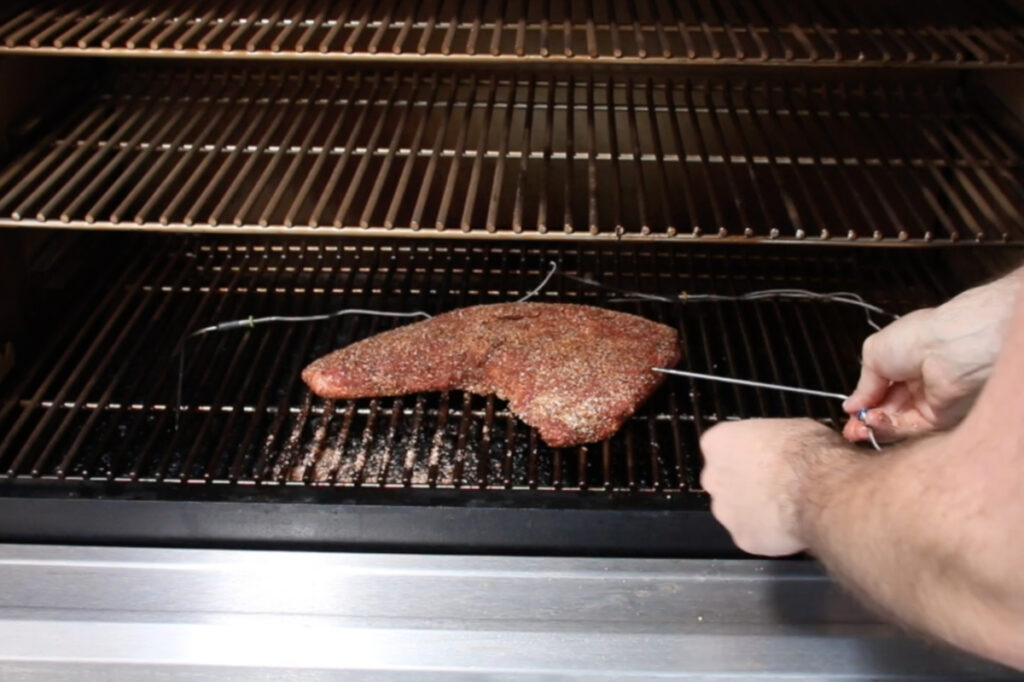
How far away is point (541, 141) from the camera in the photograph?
5.70 feet

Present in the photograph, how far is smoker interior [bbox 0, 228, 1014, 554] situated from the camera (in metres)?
1.22

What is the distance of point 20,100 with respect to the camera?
4.89 ft

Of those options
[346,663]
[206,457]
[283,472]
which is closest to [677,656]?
[346,663]

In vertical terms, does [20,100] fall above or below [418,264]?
above

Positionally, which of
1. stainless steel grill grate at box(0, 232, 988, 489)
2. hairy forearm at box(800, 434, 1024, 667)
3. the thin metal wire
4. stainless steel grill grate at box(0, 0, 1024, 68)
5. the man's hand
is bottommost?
stainless steel grill grate at box(0, 232, 988, 489)

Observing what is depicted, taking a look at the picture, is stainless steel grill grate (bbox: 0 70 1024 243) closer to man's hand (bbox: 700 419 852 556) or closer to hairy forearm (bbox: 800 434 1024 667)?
man's hand (bbox: 700 419 852 556)

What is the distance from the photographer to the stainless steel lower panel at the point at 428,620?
1102 millimetres

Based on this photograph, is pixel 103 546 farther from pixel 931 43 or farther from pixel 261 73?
pixel 931 43

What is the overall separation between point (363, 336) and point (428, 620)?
0.59 m

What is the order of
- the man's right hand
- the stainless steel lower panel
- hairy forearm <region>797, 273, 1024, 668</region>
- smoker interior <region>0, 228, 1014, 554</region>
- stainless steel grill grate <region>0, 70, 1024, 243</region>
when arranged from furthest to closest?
stainless steel grill grate <region>0, 70, 1024, 243</region> → smoker interior <region>0, 228, 1014, 554</region> → the stainless steel lower panel → the man's right hand → hairy forearm <region>797, 273, 1024, 668</region>

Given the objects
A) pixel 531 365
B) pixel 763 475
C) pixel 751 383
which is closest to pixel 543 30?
pixel 531 365

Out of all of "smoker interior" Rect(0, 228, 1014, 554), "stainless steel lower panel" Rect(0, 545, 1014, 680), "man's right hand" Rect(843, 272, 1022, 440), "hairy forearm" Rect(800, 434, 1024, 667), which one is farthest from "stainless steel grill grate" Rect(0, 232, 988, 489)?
"hairy forearm" Rect(800, 434, 1024, 667)

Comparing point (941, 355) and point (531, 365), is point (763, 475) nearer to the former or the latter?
point (941, 355)

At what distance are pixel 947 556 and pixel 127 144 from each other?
4.54 feet
